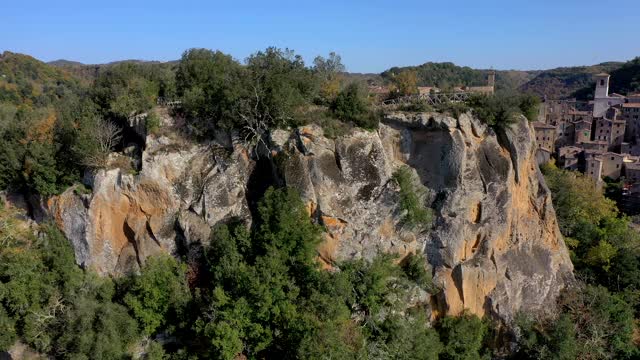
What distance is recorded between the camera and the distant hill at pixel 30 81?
87438 millimetres

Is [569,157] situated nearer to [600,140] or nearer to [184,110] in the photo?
[600,140]

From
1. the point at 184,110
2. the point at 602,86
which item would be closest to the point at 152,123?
the point at 184,110

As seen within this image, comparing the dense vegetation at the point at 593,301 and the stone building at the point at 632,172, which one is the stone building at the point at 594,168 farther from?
the dense vegetation at the point at 593,301

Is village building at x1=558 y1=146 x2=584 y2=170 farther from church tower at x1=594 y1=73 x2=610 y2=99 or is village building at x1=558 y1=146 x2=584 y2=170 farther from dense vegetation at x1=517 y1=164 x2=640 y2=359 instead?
church tower at x1=594 y1=73 x2=610 y2=99

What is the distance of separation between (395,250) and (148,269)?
14488mm

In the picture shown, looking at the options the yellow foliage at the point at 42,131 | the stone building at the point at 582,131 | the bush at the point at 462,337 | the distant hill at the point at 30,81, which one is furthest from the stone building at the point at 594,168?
the distant hill at the point at 30,81

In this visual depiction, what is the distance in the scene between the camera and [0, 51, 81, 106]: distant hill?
87438mm

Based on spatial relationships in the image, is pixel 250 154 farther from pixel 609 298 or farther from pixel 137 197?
pixel 609 298

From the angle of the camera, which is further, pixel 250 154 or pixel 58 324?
pixel 250 154

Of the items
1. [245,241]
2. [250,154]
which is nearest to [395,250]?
[245,241]

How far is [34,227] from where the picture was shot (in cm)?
3105

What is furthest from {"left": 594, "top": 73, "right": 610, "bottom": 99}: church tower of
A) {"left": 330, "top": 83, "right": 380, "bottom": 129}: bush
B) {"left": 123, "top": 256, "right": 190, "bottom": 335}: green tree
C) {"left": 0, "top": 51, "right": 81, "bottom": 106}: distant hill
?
{"left": 0, "top": 51, "right": 81, "bottom": 106}: distant hill

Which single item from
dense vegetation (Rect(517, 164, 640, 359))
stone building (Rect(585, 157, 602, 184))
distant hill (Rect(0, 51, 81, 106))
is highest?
distant hill (Rect(0, 51, 81, 106))

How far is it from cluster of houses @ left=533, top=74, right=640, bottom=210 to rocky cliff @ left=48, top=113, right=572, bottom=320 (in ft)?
134
